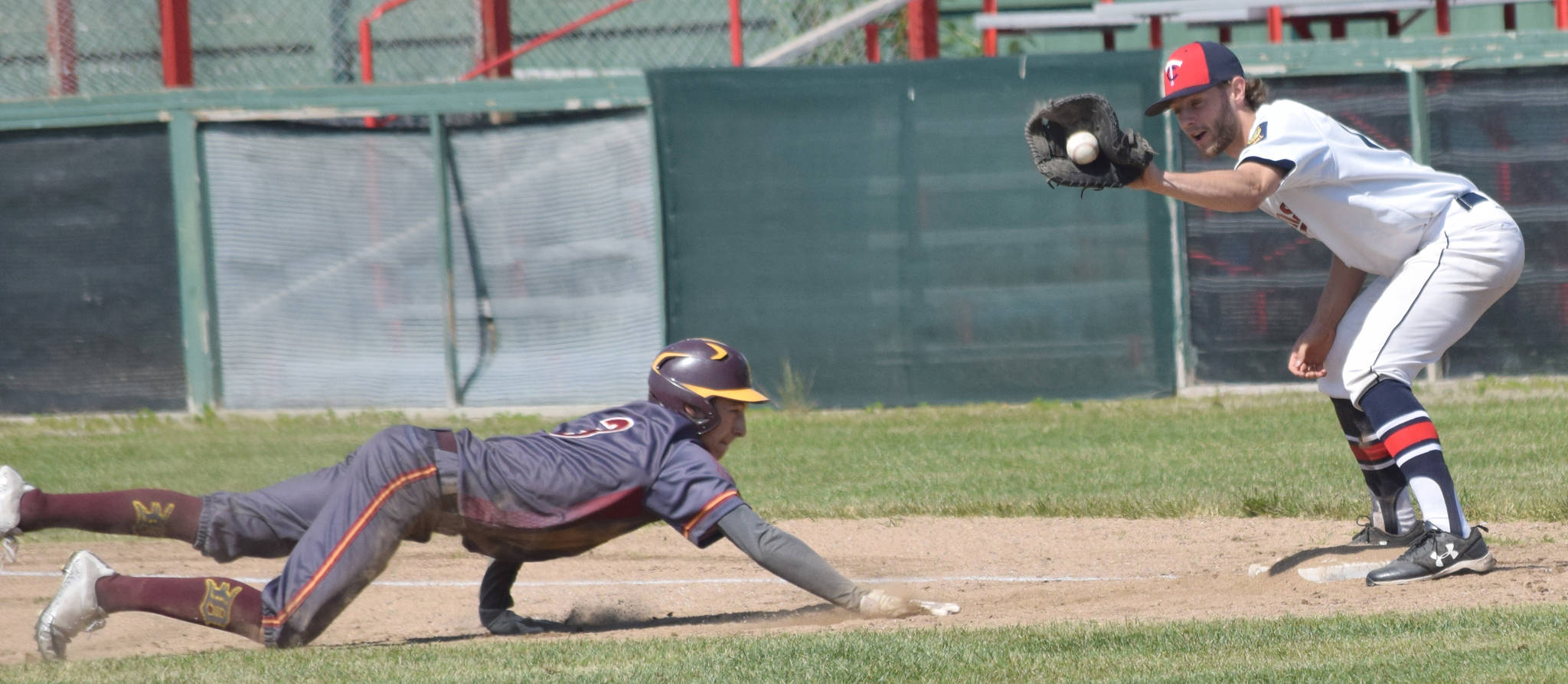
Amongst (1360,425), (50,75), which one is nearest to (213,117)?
(50,75)

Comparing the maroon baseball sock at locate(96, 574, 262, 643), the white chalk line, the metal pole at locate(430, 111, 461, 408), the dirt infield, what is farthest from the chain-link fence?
the maroon baseball sock at locate(96, 574, 262, 643)

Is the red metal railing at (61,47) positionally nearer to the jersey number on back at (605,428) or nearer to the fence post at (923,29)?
the fence post at (923,29)

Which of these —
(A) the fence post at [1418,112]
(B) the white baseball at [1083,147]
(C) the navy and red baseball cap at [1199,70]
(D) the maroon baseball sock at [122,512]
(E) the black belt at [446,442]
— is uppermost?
(A) the fence post at [1418,112]

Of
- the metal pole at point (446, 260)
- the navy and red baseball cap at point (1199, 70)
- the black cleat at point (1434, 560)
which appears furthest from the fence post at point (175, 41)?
the black cleat at point (1434, 560)

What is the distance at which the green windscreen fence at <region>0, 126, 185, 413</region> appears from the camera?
12.2m

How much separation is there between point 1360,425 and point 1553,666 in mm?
1854

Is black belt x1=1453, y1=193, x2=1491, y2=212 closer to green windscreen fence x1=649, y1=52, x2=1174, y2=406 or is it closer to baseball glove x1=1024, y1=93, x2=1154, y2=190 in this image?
baseball glove x1=1024, y1=93, x2=1154, y2=190

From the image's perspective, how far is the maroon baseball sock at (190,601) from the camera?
4.61m

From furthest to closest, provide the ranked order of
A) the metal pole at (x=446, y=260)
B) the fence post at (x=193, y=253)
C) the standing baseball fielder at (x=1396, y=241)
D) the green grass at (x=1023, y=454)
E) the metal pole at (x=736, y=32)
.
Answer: the metal pole at (x=736, y=32)
the fence post at (x=193, y=253)
the metal pole at (x=446, y=260)
the green grass at (x=1023, y=454)
the standing baseball fielder at (x=1396, y=241)

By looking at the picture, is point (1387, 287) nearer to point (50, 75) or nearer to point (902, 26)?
point (902, 26)

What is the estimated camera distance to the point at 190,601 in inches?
182

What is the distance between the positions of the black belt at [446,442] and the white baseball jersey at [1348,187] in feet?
8.21

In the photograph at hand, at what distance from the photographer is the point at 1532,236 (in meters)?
10.7

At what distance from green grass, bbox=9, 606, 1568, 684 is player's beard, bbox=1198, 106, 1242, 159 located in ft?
5.10
